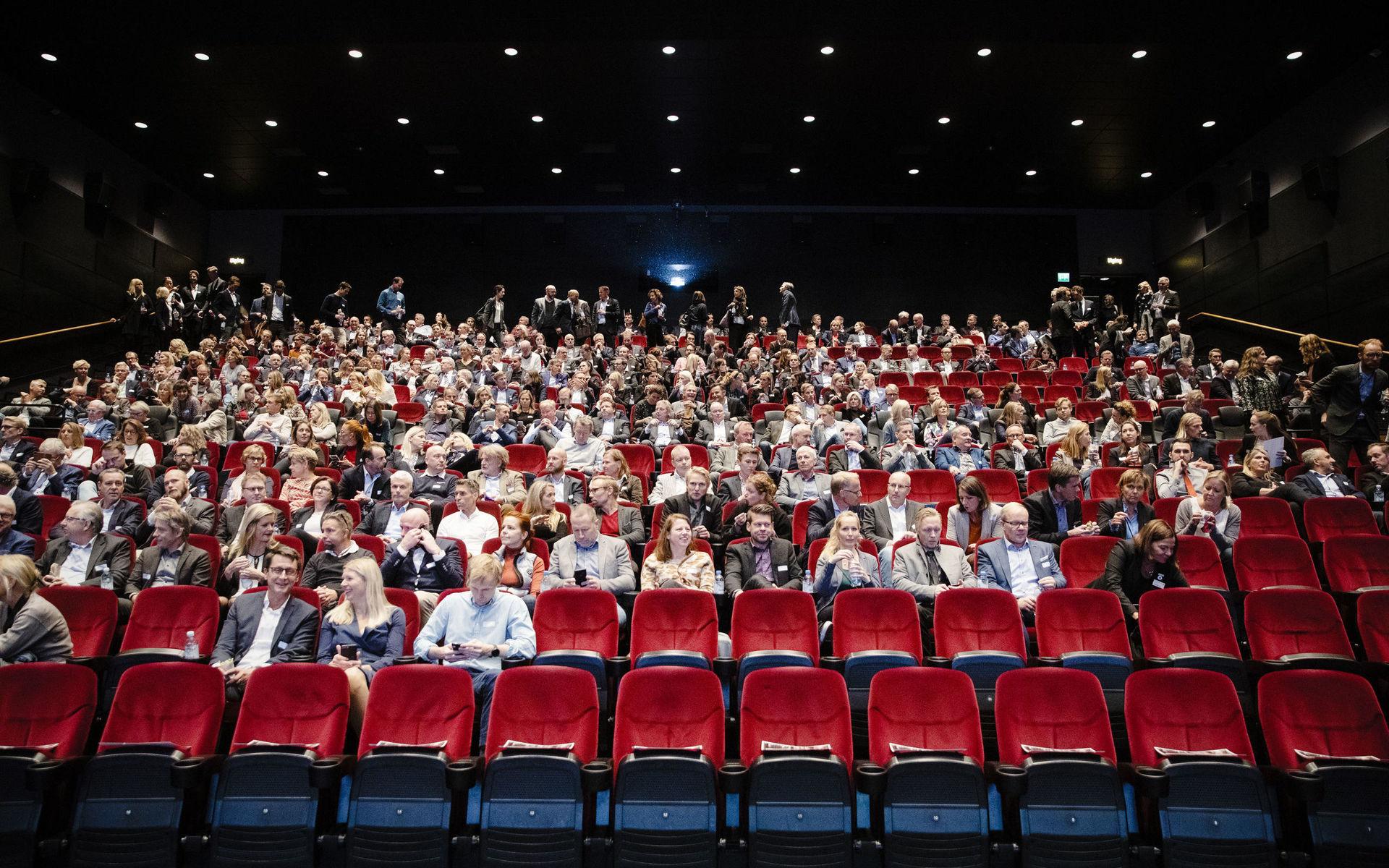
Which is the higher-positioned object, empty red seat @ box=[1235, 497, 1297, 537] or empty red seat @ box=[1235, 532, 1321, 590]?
empty red seat @ box=[1235, 497, 1297, 537]

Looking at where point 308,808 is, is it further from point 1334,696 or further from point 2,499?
point 1334,696

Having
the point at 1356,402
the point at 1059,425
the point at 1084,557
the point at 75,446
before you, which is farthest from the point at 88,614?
the point at 1356,402

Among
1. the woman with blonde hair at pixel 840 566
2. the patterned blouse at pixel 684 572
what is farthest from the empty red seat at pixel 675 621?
the woman with blonde hair at pixel 840 566

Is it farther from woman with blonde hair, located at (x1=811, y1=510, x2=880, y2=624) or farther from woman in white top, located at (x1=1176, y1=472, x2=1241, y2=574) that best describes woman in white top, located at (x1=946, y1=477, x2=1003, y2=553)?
woman in white top, located at (x1=1176, y1=472, x2=1241, y2=574)

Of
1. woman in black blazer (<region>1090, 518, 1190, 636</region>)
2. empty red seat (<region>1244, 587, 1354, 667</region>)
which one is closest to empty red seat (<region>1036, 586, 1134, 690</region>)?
woman in black blazer (<region>1090, 518, 1190, 636</region>)

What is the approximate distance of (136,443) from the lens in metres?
6.16

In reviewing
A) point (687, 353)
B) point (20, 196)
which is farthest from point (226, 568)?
point (20, 196)

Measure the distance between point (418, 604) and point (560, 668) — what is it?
102 centimetres

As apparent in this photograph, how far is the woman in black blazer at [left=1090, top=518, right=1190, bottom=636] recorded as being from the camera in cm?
391

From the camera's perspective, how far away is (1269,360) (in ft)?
25.0

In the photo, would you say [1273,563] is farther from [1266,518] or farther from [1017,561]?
[1017,561]

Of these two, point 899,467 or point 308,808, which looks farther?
point 899,467

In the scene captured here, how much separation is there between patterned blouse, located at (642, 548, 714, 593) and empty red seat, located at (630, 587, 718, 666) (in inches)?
9.9

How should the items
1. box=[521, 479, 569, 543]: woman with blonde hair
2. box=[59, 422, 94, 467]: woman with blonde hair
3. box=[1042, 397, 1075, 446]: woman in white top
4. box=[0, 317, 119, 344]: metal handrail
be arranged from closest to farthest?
box=[521, 479, 569, 543]: woman with blonde hair → box=[59, 422, 94, 467]: woman with blonde hair → box=[1042, 397, 1075, 446]: woman in white top → box=[0, 317, 119, 344]: metal handrail
